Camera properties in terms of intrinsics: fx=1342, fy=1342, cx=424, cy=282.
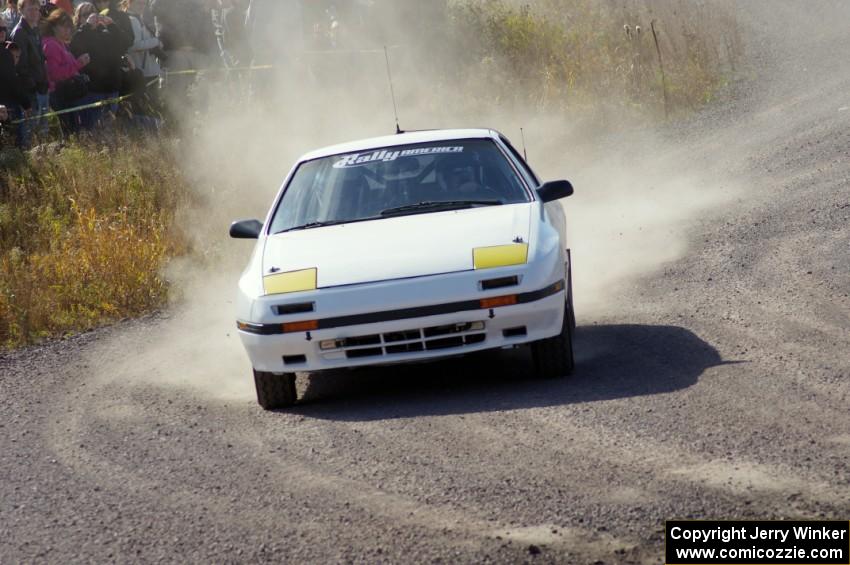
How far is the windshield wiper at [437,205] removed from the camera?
8.59 m

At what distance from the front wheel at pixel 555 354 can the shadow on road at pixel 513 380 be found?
6cm

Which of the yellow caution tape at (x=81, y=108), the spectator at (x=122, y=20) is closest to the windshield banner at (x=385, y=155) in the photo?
the yellow caution tape at (x=81, y=108)

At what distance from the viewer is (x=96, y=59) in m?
16.6

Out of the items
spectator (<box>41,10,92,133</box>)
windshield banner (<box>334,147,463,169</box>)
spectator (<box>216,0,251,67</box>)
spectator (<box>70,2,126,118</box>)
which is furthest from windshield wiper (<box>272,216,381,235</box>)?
spectator (<box>216,0,251,67</box>)

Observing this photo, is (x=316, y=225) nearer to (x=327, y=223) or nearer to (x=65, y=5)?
(x=327, y=223)

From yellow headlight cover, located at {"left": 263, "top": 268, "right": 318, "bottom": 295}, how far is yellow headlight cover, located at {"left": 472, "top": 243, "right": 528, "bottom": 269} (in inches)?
37.0

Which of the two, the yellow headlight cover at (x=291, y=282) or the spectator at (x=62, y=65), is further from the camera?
the spectator at (x=62, y=65)

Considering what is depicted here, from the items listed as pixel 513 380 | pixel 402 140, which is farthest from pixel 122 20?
pixel 513 380

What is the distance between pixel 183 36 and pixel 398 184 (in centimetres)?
1156

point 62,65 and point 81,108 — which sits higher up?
point 62,65

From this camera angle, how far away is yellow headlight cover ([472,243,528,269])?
754 centimetres

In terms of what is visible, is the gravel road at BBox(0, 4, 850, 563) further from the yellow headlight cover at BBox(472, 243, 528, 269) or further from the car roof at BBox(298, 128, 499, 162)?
the car roof at BBox(298, 128, 499, 162)

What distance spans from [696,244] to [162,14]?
9611 millimetres

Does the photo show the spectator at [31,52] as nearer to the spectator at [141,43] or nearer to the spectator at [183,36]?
the spectator at [141,43]
